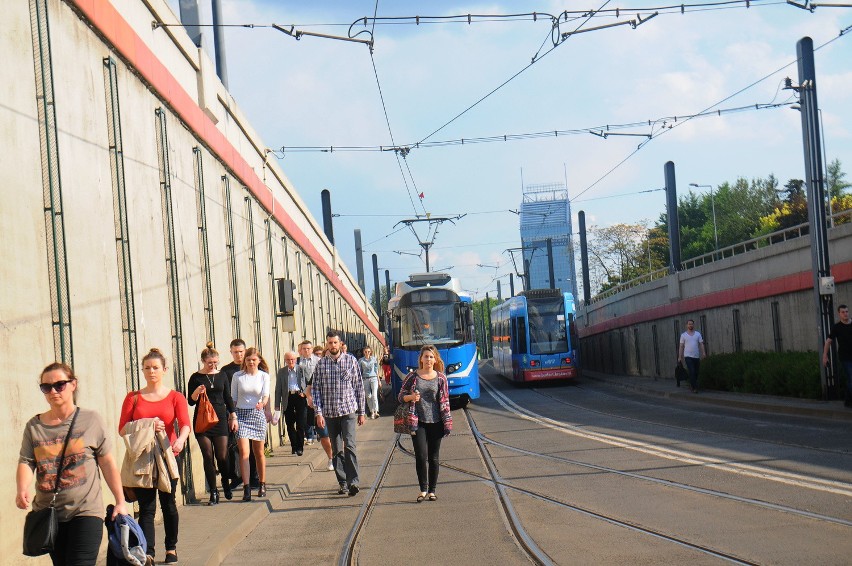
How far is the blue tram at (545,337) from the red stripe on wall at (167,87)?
1716 centimetres

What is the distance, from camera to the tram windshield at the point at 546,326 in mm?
39281

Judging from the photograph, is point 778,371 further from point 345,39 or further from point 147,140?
point 147,140

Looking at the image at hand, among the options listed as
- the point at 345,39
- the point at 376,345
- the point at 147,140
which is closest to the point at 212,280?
the point at 147,140

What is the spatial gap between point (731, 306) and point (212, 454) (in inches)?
864

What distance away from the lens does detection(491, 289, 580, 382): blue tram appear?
39.2 m

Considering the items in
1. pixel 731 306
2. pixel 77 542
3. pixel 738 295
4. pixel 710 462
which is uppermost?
pixel 738 295

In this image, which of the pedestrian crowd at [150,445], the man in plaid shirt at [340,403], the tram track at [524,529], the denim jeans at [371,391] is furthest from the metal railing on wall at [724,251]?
the pedestrian crowd at [150,445]

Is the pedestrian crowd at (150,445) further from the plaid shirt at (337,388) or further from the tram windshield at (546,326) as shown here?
the tram windshield at (546,326)

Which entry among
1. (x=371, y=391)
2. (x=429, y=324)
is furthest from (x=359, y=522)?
(x=429, y=324)

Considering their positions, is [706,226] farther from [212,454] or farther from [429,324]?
[212,454]

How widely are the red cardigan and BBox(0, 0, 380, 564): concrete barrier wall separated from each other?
619 millimetres

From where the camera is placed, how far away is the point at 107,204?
33.4 feet

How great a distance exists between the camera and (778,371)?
75.9 feet

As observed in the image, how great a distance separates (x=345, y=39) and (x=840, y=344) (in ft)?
32.5
